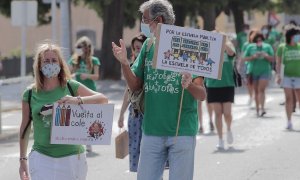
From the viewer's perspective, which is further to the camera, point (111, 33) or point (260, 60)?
point (111, 33)

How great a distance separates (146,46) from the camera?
275 inches

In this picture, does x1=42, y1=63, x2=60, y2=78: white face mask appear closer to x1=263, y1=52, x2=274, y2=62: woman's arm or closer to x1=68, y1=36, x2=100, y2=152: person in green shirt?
x1=68, y1=36, x2=100, y2=152: person in green shirt

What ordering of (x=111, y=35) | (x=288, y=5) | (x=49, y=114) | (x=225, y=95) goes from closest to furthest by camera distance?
1. (x=49, y=114)
2. (x=225, y=95)
3. (x=111, y=35)
4. (x=288, y=5)

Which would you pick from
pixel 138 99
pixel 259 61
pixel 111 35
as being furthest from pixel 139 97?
pixel 111 35

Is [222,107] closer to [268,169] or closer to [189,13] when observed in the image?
[268,169]

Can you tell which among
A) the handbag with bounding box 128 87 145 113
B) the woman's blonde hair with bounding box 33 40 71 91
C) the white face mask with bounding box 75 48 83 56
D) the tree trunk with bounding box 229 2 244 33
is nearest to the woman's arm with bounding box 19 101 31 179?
the woman's blonde hair with bounding box 33 40 71 91

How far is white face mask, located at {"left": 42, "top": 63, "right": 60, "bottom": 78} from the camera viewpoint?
6.89 meters

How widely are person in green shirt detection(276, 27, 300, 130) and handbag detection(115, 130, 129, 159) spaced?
8840 mm

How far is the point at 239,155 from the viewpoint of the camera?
13.5 meters

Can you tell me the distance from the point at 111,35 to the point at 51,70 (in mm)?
27730

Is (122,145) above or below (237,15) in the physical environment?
below

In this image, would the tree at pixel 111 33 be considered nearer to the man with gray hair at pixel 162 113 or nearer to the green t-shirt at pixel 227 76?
the green t-shirt at pixel 227 76

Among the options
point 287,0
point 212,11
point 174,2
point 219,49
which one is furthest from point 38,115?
point 287,0

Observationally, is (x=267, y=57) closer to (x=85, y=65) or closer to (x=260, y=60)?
(x=260, y=60)
